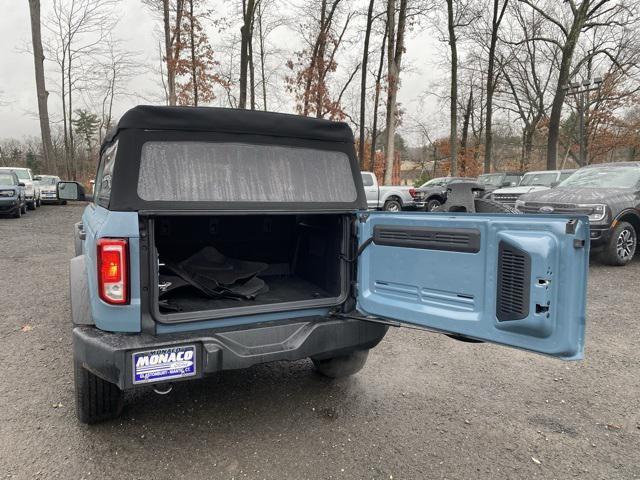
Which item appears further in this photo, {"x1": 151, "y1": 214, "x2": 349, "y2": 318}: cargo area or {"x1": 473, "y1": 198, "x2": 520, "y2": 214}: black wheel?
{"x1": 473, "y1": 198, "x2": 520, "y2": 214}: black wheel

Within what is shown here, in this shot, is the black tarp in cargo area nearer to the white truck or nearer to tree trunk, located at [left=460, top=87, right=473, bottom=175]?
the white truck

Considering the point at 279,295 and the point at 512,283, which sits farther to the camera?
the point at 279,295

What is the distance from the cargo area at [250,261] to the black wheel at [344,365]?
522 millimetres

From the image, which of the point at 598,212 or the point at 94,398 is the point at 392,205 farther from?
the point at 94,398

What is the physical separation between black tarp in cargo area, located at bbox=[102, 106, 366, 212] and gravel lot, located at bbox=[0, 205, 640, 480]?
141 centimetres

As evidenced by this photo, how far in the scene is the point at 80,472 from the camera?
2.38 meters

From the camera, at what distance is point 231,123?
2736 mm

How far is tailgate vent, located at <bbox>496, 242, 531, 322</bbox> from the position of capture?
79.4 inches

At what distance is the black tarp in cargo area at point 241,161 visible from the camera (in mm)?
2465

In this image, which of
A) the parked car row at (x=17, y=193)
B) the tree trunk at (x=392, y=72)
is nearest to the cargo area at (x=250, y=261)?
the parked car row at (x=17, y=193)

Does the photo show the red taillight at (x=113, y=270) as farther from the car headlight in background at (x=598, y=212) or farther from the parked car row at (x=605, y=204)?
the car headlight in background at (x=598, y=212)

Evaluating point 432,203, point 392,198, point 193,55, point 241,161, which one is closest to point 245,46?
point 193,55

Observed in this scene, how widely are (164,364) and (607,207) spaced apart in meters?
8.03

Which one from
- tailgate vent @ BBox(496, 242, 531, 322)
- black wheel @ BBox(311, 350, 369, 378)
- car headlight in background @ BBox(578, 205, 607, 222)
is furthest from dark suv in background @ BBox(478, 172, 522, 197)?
tailgate vent @ BBox(496, 242, 531, 322)
